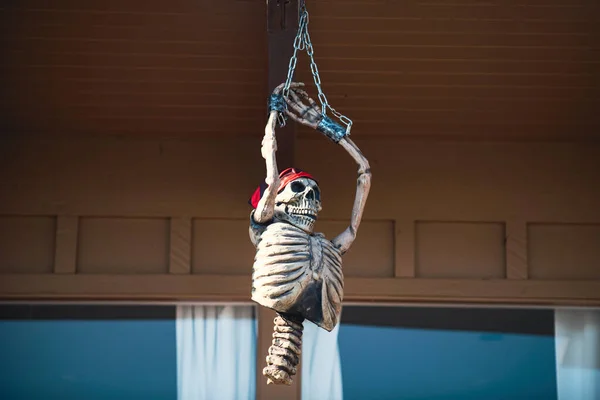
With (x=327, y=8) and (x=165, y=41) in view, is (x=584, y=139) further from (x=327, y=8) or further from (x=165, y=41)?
(x=165, y=41)

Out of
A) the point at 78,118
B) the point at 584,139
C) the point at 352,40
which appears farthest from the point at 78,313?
the point at 584,139

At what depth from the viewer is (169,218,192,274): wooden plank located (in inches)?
245

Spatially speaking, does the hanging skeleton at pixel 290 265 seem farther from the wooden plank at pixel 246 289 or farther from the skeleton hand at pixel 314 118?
the wooden plank at pixel 246 289

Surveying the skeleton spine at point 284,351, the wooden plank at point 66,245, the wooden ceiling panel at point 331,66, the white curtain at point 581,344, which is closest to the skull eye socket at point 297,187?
the skeleton spine at point 284,351

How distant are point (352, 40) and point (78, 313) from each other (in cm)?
233

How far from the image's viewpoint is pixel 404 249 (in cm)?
629

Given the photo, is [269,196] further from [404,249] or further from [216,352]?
[216,352]

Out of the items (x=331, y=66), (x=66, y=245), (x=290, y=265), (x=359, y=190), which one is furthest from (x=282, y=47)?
(x=66, y=245)

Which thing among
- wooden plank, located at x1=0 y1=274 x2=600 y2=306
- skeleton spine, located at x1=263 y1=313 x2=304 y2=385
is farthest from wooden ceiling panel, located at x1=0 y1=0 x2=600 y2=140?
skeleton spine, located at x1=263 y1=313 x2=304 y2=385

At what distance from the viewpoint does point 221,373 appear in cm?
635

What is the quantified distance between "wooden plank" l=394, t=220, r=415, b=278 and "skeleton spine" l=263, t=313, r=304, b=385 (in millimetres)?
2394

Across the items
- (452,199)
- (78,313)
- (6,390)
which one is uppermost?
(452,199)

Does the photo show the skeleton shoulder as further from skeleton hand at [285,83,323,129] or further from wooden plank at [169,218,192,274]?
wooden plank at [169,218,192,274]

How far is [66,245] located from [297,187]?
2527mm
